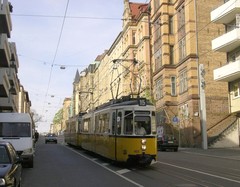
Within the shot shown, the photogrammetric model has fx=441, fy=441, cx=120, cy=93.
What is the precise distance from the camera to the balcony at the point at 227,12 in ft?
125

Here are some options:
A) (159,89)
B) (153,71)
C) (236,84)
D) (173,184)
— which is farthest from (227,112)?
(173,184)

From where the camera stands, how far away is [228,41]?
3897 cm

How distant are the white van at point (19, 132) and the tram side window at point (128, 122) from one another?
4.27m

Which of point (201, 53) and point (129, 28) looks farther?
point (129, 28)

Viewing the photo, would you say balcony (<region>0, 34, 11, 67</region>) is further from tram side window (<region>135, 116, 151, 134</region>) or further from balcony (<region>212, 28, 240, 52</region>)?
tram side window (<region>135, 116, 151, 134</region>)

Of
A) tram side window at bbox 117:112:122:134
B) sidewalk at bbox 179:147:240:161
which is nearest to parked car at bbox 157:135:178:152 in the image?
sidewalk at bbox 179:147:240:161

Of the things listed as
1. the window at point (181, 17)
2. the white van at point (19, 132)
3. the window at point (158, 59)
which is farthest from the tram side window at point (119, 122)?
the window at point (158, 59)

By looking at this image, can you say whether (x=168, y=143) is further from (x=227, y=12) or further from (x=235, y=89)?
(x=227, y=12)

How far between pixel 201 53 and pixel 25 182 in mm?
34174

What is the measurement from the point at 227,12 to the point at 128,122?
23000mm

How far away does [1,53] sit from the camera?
39.3 meters

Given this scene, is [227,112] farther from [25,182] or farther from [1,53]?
[25,182]

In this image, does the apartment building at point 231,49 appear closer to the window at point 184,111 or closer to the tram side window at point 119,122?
the window at point 184,111

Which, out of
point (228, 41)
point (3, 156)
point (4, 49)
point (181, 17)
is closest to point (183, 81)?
point (181, 17)
